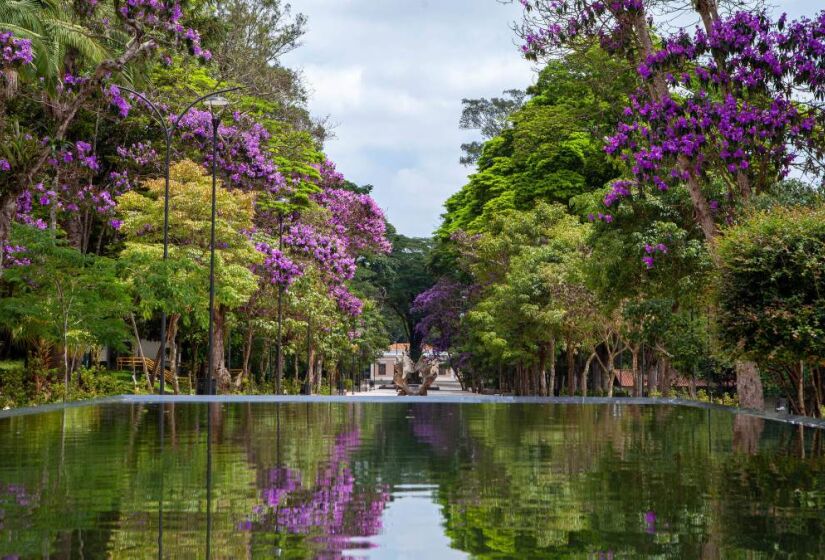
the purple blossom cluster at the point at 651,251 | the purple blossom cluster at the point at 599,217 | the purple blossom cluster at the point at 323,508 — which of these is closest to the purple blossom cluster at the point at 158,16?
the purple blossom cluster at the point at 599,217

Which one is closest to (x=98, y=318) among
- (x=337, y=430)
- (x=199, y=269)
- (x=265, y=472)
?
(x=199, y=269)

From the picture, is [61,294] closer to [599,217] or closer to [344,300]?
[599,217]

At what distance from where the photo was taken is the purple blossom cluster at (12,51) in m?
22.7

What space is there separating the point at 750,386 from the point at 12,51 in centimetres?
1917

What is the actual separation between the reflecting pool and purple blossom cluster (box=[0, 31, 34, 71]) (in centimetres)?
875

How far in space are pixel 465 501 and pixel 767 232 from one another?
13.9 metres

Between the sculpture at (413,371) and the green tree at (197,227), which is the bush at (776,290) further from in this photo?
the sculpture at (413,371)

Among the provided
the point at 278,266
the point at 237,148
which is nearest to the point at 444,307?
the point at 278,266

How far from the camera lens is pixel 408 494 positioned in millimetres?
9844

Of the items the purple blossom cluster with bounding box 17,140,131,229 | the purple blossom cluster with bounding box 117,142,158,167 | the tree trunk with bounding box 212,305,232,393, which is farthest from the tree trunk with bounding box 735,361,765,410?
the purple blossom cluster with bounding box 117,142,158,167

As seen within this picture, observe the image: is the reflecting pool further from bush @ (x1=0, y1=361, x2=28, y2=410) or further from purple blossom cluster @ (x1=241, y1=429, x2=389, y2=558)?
bush @ (x1=0, y1=361, x2=28, y2=410)

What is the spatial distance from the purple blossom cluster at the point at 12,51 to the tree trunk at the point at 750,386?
60.0 feet

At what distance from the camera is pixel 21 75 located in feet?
97.3

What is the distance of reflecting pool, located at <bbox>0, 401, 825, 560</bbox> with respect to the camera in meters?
7.06
